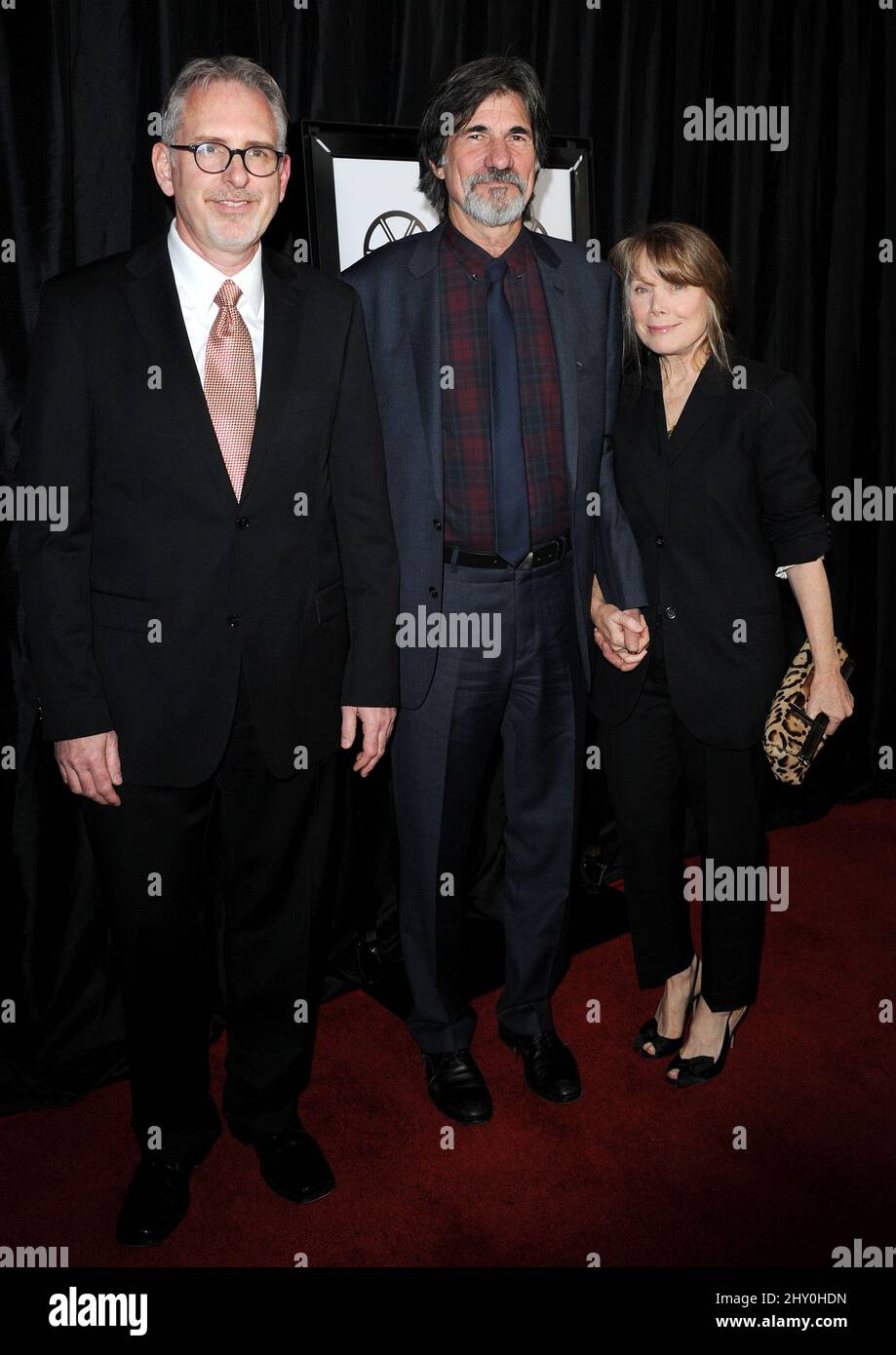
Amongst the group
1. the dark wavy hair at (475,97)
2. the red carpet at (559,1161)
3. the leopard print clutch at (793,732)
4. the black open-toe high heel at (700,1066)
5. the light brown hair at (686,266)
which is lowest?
the red carpet at (559,1161)

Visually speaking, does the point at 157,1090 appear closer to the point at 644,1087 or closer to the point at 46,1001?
the point at 46,1001

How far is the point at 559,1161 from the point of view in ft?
8.16

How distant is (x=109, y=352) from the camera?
1.97m

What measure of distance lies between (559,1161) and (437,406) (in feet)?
5.31

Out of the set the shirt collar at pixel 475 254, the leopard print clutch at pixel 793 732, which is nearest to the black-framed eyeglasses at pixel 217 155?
the shirt collar at pixel 475 254

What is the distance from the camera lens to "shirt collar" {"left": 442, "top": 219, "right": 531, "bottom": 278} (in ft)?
8.02

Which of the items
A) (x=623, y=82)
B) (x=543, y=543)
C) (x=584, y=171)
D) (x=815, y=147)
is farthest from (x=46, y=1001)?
(x=815, y=147)

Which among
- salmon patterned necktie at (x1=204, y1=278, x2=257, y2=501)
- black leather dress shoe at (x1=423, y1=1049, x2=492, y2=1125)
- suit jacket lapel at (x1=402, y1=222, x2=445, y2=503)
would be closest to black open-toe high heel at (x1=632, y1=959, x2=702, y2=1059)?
black leather dress shoe at (x1=423, y1=1049, x2=492, y2=1125)

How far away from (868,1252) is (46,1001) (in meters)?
1.95

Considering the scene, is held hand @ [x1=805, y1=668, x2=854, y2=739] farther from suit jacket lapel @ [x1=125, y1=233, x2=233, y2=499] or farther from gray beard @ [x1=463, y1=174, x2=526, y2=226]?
suit jacket lapel @ [x1=125, y1=233, x2=233, y2=499]

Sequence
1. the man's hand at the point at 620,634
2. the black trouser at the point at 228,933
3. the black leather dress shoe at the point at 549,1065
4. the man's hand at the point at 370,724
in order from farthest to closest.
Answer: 1. the black leather dress shoe at the point at 549,1065
2. the man's hand at the point at 620,634
3. the man's hand at the point at 370,724
4. the black trouser at the point at 228,933

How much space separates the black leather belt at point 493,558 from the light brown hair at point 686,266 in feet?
1.73

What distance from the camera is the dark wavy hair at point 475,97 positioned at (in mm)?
2383

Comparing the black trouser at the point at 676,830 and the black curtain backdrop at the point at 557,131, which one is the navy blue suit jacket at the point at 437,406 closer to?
the black trouser at the point at 676,830
